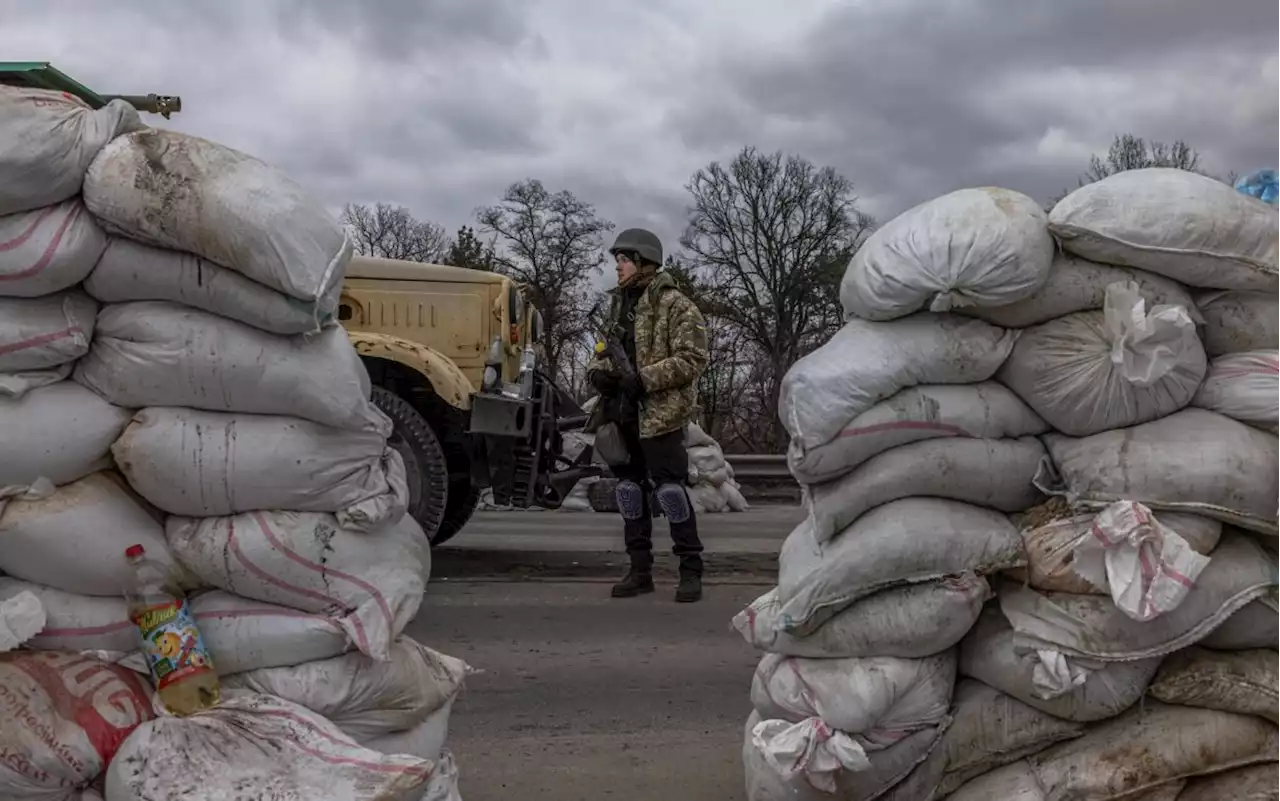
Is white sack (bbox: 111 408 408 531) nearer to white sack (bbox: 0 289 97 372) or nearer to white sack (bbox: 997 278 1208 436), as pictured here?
white sack (bbox: 0 289 97 372)

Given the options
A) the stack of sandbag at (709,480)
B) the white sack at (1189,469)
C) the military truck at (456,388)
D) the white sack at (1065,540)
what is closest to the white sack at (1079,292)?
the white sack at (1189,469)

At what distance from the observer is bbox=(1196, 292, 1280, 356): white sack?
2648 mm

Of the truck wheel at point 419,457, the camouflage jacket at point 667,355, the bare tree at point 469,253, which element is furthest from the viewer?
the bare tree at point 469,253

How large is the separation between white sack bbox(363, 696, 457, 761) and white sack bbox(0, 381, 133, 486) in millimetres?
835

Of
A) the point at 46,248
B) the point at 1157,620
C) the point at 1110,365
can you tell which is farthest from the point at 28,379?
the point at 1157,620

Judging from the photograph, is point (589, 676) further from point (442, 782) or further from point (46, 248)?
point (46, 248)

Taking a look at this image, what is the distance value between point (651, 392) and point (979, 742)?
3.21 meters

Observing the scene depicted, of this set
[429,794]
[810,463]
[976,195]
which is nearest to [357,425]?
[429,794]

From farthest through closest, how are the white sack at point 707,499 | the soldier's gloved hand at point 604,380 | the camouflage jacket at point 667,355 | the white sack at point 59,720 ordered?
the white sack at point 707,499
the soldier's gloved hand at point 604,380
the camouflage jacket at point 667,355
the white sack at point 59,720

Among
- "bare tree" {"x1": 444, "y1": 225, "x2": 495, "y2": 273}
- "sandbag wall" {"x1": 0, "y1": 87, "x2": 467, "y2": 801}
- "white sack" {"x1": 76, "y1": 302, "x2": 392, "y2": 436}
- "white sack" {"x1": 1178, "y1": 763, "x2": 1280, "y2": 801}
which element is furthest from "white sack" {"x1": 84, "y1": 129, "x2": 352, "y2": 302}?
"bare tree" {"x1": 444, "y1": 225, "x2": 495, "y2": 273}

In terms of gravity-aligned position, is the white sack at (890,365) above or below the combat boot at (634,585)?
above

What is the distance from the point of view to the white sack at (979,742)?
2.60 meters

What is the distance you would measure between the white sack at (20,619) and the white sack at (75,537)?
0.08 metres

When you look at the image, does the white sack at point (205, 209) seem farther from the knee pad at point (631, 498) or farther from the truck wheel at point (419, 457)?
the truck wheel at point (419, 457)
